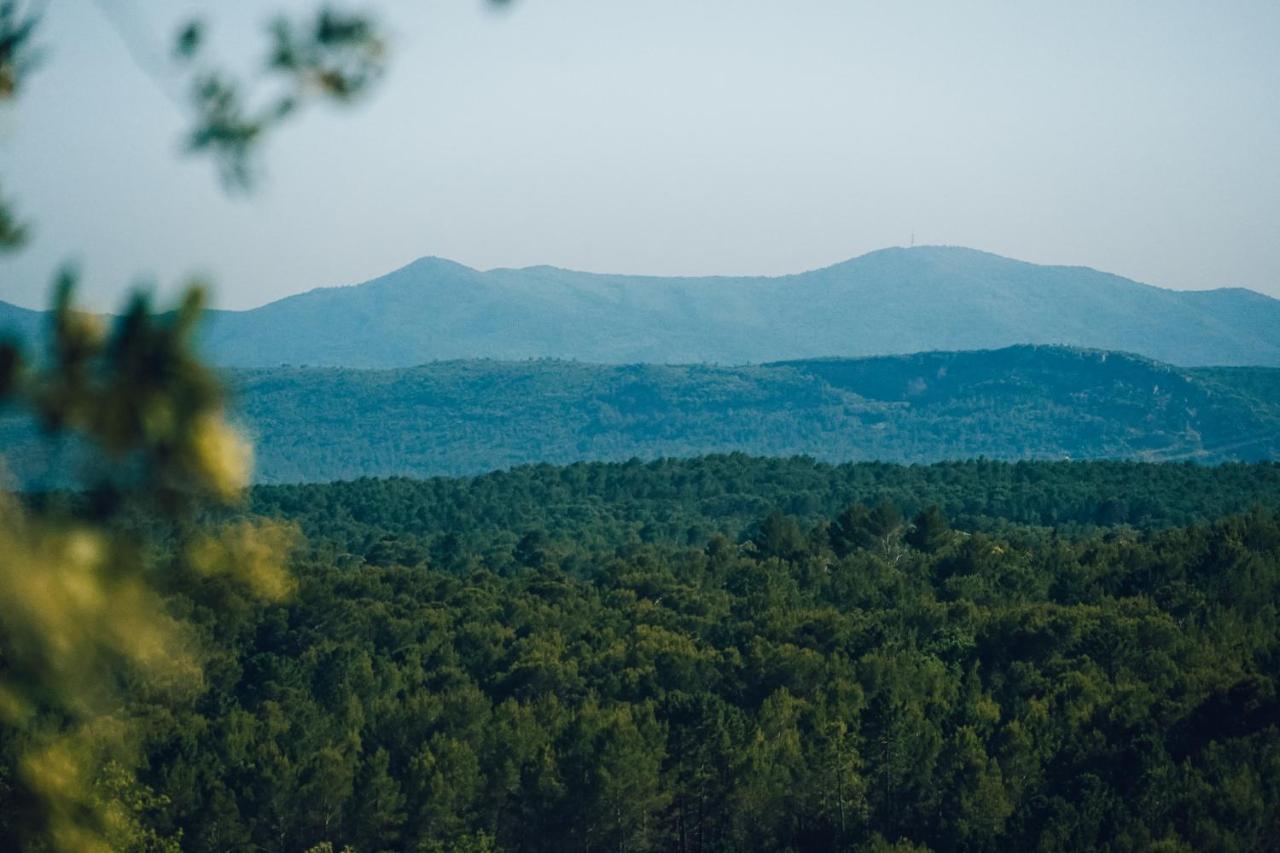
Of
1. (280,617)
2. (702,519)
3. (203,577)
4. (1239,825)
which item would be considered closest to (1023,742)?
(1239,825)

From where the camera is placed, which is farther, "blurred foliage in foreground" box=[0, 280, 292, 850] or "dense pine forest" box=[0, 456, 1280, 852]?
"dense pine forest" box=[0, 456, 1280, 852]

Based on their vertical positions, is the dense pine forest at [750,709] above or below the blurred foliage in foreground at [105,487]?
below

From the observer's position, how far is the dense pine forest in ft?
81.0

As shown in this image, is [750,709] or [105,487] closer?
[105,487]

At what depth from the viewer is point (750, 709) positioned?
3195 centimetres

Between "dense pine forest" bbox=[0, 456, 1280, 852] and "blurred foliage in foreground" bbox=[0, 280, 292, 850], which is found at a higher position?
"blurred foliage in foreground" bbox=[0, 280, 292, 850]

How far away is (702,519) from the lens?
284 feet

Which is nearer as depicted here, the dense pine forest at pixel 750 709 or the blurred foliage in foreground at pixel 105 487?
the blurred foliage in foreground at pixel 105 487

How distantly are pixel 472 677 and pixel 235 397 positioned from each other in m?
32.9

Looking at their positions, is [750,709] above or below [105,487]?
below

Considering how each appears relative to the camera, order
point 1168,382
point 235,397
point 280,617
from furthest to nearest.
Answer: point 1168,382, point 280,617, point 235,397

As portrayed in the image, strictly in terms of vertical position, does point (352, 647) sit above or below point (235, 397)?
below

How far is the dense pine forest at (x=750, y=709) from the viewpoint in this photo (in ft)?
81.0

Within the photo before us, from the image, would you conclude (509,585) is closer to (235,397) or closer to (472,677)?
(472,677)
